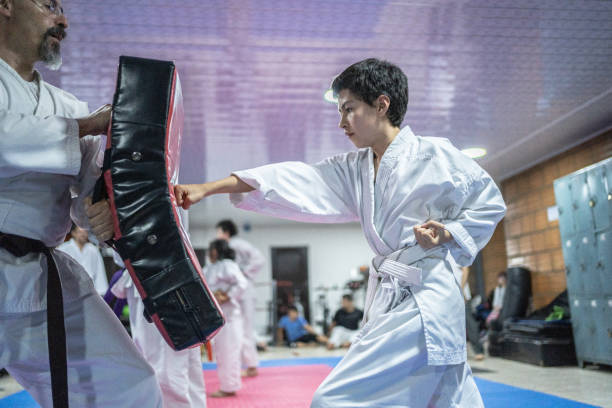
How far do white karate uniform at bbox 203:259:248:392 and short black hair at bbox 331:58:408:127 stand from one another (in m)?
3.16

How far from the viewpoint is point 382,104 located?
1851 mm

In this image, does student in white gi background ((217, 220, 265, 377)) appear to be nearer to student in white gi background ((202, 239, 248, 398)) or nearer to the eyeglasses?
student in white gi background ((202, 239, 248, 398))

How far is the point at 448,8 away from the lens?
12.5 feet

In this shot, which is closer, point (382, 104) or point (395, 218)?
point (395, 218)

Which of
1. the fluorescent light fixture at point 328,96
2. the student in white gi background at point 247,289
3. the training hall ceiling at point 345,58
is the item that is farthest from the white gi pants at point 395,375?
the student in white gi background at point 247,289

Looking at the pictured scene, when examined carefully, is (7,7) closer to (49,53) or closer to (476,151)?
(49,53)

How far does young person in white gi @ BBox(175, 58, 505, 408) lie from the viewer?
59.8 inches

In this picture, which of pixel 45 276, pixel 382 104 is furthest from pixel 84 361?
pixel 382 104

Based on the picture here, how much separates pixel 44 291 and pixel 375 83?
1.26 meters

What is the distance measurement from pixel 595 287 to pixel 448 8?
3.76m

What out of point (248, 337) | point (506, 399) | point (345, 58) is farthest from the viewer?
point (248, 337)

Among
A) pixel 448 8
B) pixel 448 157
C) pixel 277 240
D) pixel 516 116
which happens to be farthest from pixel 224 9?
pixel 277 240

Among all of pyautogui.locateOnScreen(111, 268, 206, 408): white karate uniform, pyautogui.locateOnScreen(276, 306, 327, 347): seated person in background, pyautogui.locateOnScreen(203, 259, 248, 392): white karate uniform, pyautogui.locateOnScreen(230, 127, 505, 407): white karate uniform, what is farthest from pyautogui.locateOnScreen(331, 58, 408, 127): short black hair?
pyautogui.locateOnScreen(276, 306, 327, 347): seated person in background

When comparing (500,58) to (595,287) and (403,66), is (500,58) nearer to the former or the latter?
(403,66)
